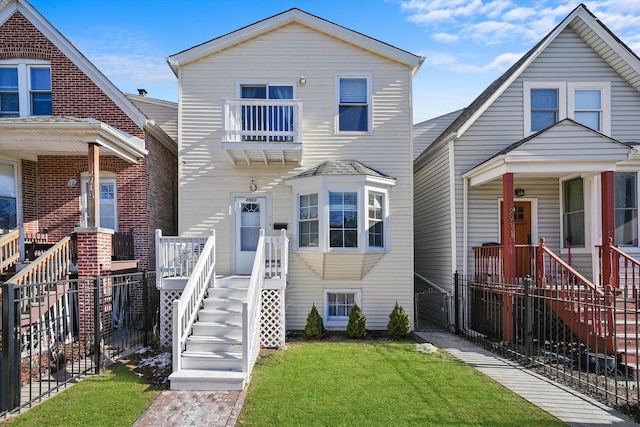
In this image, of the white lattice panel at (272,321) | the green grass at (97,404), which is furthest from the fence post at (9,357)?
the white lattice panel at (272,321)

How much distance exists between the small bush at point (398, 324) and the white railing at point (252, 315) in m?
3.53

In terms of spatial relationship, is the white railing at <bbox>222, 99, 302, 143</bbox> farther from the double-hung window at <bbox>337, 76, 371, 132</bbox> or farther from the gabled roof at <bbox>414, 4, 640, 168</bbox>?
the gabled roof at <bbox>414, 4, 640, 168</bbox>

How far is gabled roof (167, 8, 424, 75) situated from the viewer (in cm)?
1073

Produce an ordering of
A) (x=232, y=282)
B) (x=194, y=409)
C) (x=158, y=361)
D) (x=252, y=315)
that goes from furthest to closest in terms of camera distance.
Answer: (x=232, y=282) → (x=158, y=361) → (x=252, y=315) → (x=194, y=409)

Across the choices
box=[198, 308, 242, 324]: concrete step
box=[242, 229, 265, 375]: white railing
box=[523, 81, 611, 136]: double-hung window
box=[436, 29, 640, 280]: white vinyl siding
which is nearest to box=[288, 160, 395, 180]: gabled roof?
box=[242, 229, 265, 375]: white railing

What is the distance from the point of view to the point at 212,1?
1280 cm

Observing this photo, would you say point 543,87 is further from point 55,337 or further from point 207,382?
point 55,337

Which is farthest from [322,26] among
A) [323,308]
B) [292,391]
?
[292,391]

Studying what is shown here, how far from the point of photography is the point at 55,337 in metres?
8.08

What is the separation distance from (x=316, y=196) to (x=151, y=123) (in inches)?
203

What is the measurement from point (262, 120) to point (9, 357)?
707cm

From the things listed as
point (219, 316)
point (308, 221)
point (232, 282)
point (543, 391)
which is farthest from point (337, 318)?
point (543, 391)

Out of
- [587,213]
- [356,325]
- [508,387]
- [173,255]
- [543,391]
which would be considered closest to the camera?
[543,391]

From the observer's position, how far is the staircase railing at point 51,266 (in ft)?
25.7
